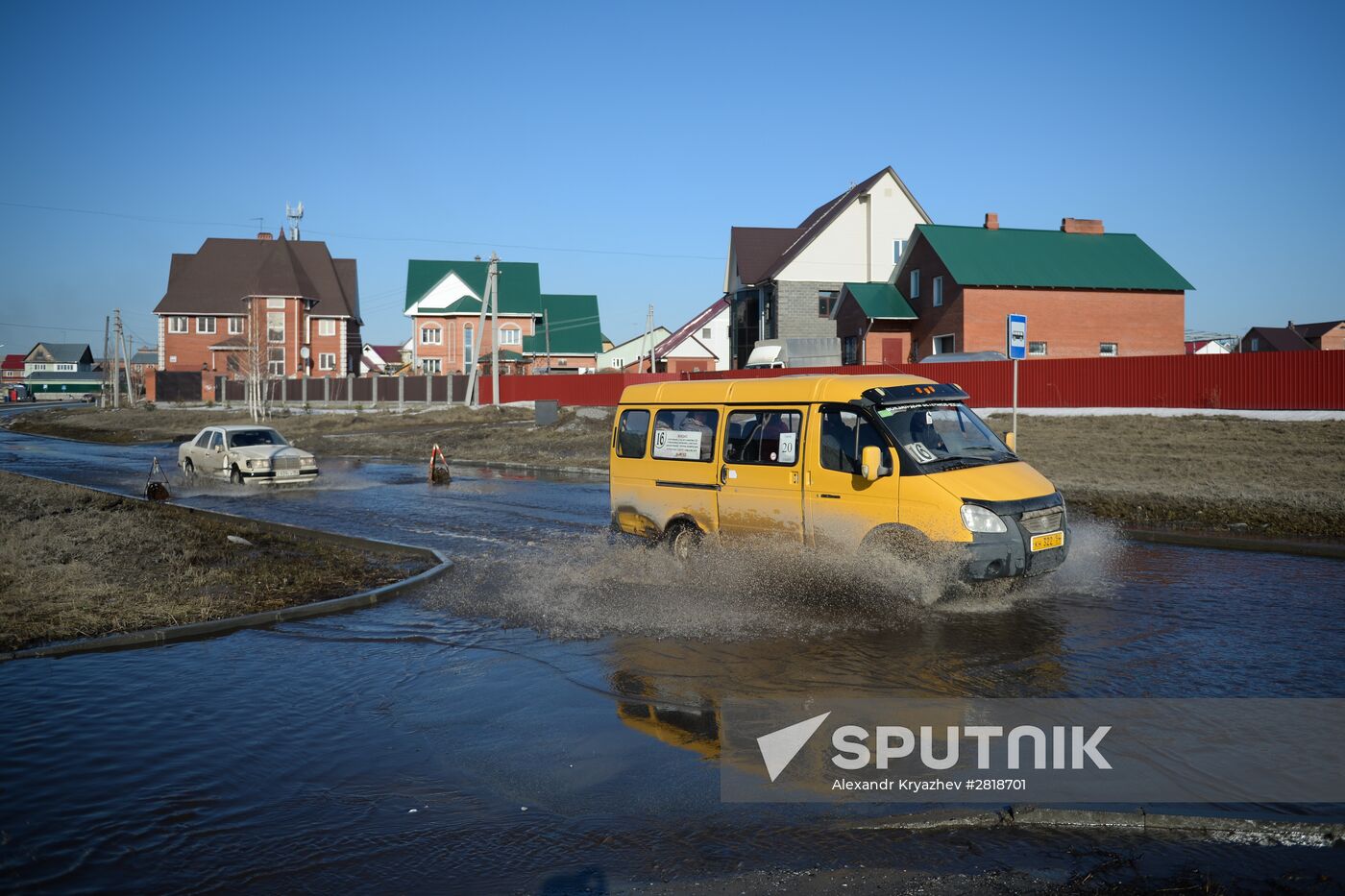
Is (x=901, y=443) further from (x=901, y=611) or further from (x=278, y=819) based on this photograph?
(x=278, y=819)

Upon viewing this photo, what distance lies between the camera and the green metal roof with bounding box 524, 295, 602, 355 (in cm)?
8388

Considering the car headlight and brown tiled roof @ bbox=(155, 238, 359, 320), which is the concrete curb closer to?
the car headlight

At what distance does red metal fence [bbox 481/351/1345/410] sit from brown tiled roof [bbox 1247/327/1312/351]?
200ft

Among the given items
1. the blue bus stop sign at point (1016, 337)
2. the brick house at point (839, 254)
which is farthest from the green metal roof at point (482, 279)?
the blue bus stop sign at point (1016, 337)

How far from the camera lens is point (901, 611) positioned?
9680 mm

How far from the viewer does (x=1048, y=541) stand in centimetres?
969

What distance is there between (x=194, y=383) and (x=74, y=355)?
91.9m

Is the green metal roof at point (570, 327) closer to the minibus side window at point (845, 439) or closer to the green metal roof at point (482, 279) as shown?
the green metal roof at point (482, 279)

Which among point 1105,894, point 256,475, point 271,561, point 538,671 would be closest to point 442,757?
point 538,671

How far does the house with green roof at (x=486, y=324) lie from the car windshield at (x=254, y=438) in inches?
1973

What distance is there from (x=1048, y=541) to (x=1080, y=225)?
156 feet

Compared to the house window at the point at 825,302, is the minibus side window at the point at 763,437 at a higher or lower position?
lower

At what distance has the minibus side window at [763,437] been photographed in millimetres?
10633

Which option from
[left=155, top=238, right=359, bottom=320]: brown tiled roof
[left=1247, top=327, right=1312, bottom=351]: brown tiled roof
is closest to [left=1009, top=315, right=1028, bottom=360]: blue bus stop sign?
[left=155, top=238, right=359, bottom=320]: brown tiled roof
